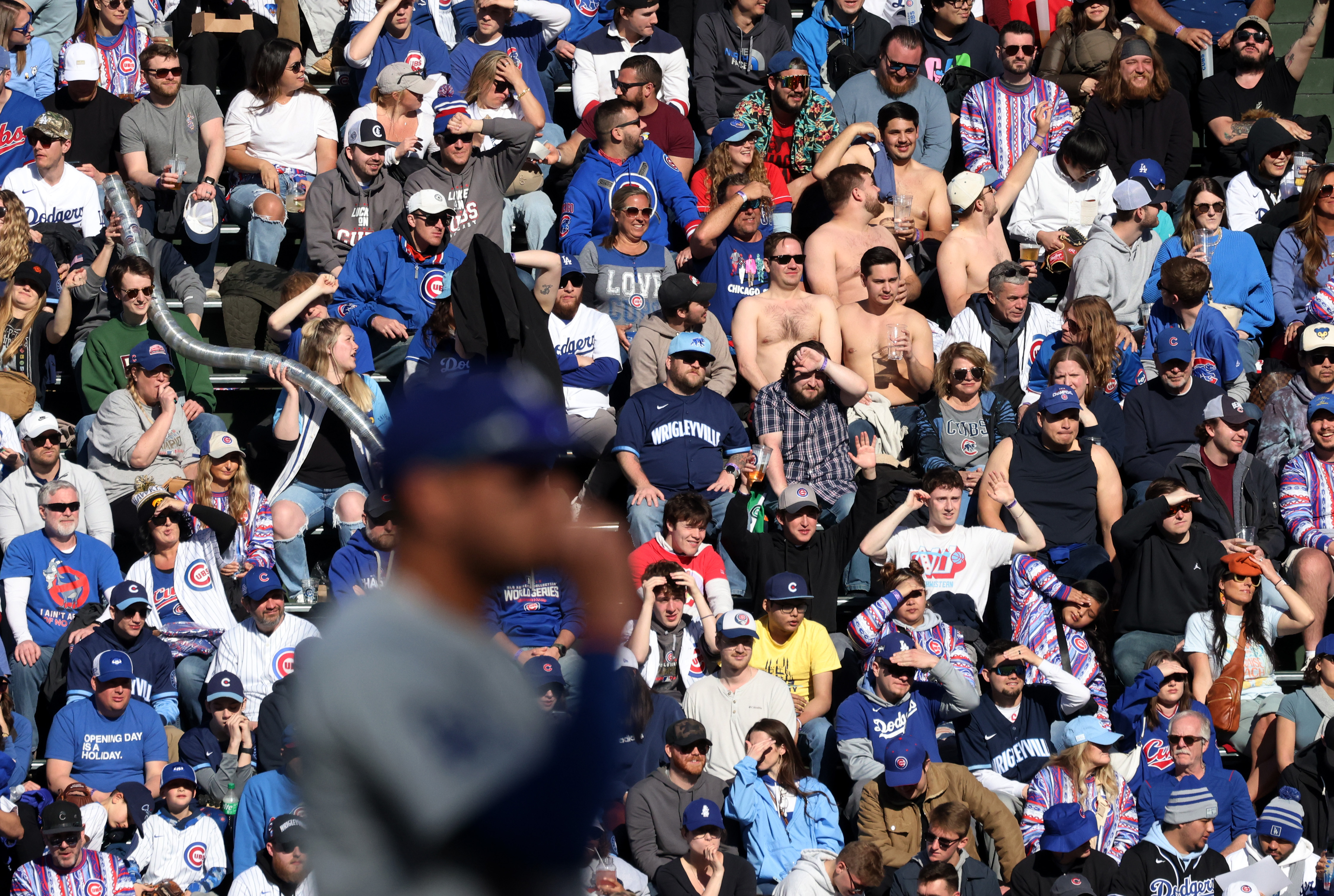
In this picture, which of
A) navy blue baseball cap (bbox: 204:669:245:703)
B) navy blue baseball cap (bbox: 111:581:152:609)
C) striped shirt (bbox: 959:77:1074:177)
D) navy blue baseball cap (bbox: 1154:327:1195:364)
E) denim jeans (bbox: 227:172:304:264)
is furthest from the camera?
striped shirt (bbox: 959:77:1074:177)

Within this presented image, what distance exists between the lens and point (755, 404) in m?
10.8

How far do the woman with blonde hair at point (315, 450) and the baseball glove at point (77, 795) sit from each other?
175 cm

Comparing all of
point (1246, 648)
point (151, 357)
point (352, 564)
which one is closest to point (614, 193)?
point (151, 357)

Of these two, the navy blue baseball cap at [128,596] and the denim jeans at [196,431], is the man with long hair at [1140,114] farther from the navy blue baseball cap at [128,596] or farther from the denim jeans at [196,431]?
the navy blue baseball cap at [128,596]

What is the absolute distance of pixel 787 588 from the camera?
384 inches

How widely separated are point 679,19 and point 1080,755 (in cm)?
738

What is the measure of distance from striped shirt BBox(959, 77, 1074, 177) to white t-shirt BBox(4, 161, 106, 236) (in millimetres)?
6500

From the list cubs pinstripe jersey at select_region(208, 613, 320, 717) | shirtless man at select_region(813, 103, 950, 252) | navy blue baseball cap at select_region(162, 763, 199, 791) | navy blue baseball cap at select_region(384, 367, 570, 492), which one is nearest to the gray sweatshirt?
shirtless man at select_region(813, 103, 950, 252)

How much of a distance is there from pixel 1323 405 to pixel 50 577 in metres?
7.87

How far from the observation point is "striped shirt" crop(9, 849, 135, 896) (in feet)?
28.0

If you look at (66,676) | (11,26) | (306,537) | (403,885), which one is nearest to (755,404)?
(306,537)

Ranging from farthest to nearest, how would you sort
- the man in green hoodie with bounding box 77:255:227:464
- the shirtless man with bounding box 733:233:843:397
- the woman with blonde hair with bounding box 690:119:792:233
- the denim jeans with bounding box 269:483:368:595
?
the woman with blonde hair with bounding box 690:119:792:233
the shirtless man with bounding box 733:233:843:397
the man in green hoodie with bounding box 77:255:227:464
the denim jeans with bounding box 269:483:368:595

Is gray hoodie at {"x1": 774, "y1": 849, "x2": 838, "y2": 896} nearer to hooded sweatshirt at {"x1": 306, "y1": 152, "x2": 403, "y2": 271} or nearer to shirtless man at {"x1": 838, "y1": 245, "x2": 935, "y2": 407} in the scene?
shirtless man at {"x1": 838, "y1": 245, "x2": 935, "y2": 407}

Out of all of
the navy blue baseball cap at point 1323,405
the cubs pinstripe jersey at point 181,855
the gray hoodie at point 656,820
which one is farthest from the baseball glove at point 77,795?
the navy blue baseball cap at point 1323,405
